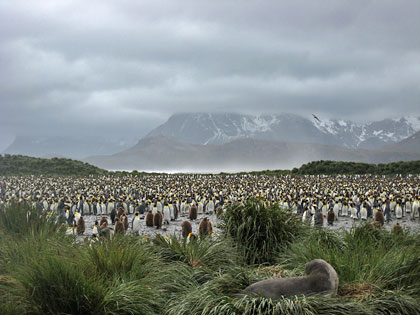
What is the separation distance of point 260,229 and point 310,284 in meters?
4.15

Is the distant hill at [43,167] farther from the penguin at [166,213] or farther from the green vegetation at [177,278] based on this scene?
the green vegetation at [177,278]

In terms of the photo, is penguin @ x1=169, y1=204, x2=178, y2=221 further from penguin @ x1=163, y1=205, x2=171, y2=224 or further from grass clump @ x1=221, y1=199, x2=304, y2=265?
grass clump @ x1=221, y1=199, x2=304, y2=265

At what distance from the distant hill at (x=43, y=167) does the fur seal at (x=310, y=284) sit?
72043 millimetres

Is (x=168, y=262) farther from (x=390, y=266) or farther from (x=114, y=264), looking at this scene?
(x=390, y=266)

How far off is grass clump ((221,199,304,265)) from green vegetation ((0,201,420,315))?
556mm

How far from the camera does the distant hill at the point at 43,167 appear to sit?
7556 centimetres

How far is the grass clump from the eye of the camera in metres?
9.23

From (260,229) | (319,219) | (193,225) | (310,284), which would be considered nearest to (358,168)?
(319,219)

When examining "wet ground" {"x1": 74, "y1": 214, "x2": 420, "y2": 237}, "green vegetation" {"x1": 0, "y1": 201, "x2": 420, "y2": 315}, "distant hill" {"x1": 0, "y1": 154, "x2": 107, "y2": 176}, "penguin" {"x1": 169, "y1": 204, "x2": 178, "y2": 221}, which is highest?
"distant hill" {"x1": 0, "y1": 154, "x2": 107, "y2": 176}

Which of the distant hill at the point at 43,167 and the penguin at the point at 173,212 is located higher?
the distant hill at the point at 43,167

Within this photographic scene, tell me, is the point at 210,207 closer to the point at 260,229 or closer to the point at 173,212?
the point at 173,212

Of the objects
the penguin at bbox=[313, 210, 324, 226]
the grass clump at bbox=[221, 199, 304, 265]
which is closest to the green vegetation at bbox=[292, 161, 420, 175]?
the penguin at bbox=[313, 210, 324, 226]

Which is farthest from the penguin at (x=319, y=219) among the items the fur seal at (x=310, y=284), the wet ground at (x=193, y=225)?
the fur seal at (x=310, y=284)

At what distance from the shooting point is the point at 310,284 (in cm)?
549
